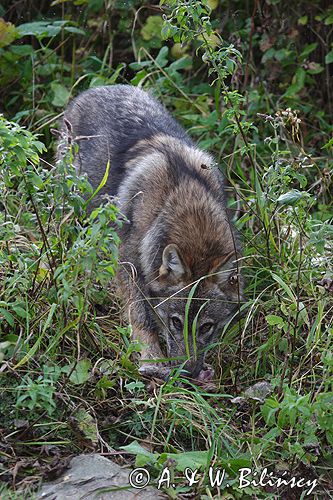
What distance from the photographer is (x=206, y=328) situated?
5.30 meters

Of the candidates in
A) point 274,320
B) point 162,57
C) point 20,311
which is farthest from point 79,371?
point 162,57

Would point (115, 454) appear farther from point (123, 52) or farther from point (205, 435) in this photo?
point (123, 52)

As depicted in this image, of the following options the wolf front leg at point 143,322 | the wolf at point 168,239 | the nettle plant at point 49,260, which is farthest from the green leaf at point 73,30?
the nettle plant at point 49,260

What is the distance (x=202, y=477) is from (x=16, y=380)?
1.08 m

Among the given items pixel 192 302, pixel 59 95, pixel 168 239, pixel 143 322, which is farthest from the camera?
pixel 59 95

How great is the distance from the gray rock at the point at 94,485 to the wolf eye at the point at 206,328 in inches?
53.6

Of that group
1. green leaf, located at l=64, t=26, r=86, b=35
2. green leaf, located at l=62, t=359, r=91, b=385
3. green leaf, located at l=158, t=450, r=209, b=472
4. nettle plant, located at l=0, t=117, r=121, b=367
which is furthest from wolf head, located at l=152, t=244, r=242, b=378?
green leaf, located at l=64, t=26, r=86, b=35

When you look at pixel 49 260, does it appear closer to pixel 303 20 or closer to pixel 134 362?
pixel 134 362

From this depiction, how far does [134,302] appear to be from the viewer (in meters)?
5.57

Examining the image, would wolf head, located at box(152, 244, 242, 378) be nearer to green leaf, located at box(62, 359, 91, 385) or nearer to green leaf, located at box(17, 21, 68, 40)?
green leaf, located at box(62, 359, 91, 385)

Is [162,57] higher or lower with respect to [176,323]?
higher

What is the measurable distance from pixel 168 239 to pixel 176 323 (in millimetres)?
540

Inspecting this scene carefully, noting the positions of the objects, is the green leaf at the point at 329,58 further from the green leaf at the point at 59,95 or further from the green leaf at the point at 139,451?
the green leaf at the point at 139,451

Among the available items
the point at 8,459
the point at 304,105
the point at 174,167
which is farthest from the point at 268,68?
the point at 8,459
